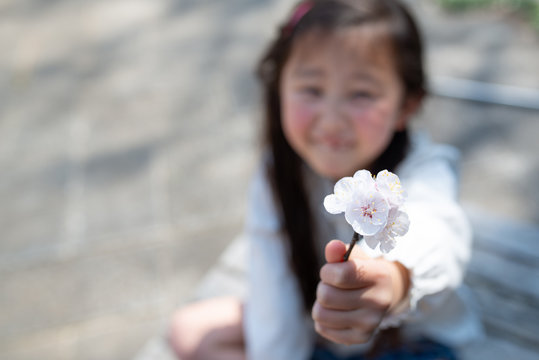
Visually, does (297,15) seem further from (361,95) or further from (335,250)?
(335,250)

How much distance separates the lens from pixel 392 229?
496 mm

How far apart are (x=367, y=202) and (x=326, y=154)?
0.48 m

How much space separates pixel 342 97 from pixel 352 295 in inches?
16.8

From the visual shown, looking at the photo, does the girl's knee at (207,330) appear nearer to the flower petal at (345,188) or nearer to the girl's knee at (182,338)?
the girl's knee at (182,338)

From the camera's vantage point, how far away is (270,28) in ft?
9.76

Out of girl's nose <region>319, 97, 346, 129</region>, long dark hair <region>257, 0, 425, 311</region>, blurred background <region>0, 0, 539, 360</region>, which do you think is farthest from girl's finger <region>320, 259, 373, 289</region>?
blurred background <region>0, 0, 539, 360</region>

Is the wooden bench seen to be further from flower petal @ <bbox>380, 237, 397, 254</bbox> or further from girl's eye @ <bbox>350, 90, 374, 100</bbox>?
flower petal @ <bbox>380, 237, 397, 254</bbox>

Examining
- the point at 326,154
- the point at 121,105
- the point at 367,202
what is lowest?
the point at 121,105

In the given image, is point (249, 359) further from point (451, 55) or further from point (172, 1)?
point (172, 1)

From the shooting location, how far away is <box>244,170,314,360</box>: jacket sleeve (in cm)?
116

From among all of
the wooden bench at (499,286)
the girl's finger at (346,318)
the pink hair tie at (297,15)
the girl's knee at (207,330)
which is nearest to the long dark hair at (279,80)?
the pink hair tie at (297,15)

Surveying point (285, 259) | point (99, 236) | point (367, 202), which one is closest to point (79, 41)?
point (99, 236)

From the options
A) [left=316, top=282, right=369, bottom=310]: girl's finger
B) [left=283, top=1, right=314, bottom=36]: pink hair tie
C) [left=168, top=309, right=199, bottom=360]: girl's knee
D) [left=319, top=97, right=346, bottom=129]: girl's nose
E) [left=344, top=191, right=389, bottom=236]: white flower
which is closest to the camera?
[left=344, top=191, right=389, bottom=236]: white flower

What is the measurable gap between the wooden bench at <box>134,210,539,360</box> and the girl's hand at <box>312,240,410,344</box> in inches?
25.3
